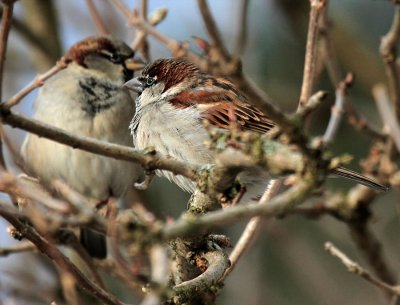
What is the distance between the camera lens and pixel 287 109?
18.2ft

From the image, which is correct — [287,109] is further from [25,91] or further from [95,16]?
[25,91]

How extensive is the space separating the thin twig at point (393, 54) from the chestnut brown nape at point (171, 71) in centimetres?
114

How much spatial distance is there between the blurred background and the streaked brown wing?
850mm

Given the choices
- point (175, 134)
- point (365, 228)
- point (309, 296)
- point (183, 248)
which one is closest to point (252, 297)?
point (309, 296)

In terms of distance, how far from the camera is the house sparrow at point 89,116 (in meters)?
4.53

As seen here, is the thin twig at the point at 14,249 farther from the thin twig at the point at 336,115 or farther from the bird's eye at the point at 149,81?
the thin twig at the point at 336,115

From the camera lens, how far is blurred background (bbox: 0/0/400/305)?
4961mm

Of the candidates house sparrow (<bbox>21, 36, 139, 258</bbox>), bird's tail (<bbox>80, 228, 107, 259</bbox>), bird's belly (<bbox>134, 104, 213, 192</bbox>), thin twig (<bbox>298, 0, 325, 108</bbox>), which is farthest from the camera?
bird's tail (<bbox>80, 228, 107, 259</bbox>)

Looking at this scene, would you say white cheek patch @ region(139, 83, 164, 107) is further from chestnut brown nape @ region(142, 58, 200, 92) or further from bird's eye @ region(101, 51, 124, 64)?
bird's eye @ region(101, 51, 124, 64)

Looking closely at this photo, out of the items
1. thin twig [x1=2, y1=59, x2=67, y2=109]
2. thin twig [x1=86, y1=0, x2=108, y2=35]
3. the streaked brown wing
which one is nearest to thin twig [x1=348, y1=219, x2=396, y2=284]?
thin twig [x1=2, y1=59, x2=67, y2=109]

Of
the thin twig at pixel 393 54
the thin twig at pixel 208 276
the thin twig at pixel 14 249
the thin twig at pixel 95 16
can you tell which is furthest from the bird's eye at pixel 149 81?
the thin twig at pixel 208 276

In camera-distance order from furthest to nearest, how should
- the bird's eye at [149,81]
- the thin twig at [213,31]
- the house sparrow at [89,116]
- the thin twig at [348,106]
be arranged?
the house sparrow at [89,116]
the bird's eye at [149,81]
the thin twig at [348,106]
the thin twig at [213,31]

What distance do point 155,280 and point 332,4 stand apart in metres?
4.63

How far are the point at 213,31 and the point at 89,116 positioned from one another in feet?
10.2
